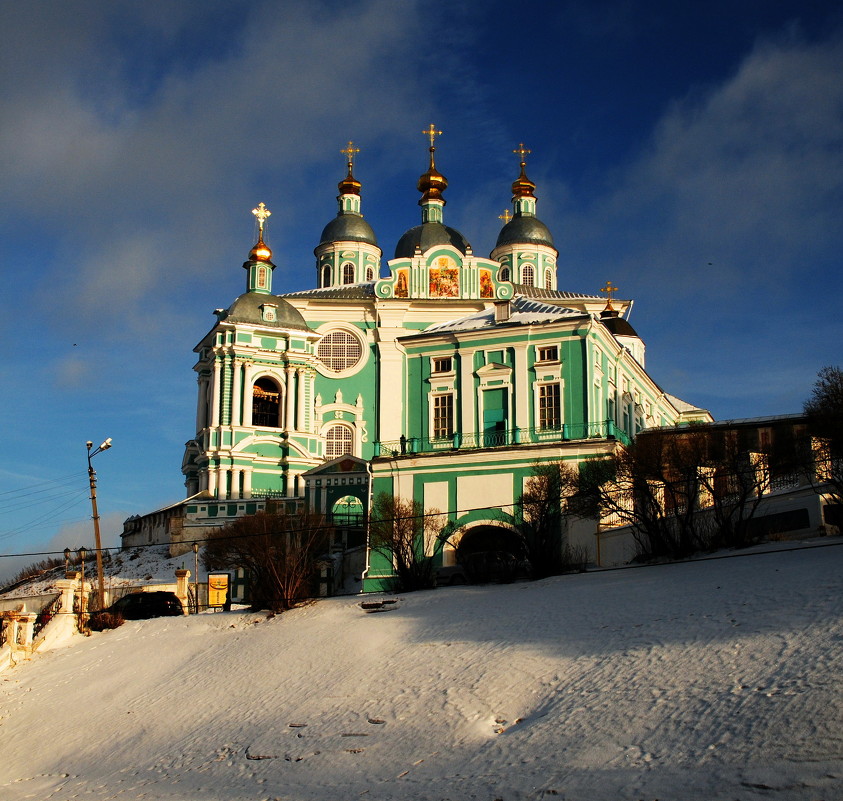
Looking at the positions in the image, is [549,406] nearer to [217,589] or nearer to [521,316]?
[521,316]

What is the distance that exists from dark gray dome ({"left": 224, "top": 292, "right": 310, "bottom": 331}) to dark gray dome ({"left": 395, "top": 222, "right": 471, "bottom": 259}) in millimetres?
6810

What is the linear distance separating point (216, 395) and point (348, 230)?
1604 centimetres


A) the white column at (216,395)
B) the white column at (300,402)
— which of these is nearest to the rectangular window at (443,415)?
the white column at (300,402)

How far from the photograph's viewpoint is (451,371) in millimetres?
33812

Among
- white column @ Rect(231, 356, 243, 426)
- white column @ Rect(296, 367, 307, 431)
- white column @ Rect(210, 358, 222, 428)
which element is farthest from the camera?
white column @ Rect(296, 367, 307, 431)

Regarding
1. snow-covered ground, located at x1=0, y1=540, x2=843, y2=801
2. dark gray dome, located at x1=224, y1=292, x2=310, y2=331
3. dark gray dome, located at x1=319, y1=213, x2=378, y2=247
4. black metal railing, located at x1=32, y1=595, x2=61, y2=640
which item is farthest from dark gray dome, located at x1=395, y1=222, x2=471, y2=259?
snow-covered ground, located at x1=0, y1=540, x2=843, y2=801

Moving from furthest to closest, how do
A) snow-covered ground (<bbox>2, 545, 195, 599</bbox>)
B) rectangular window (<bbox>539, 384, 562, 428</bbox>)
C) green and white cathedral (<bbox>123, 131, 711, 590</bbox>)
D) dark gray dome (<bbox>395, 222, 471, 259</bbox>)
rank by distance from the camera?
dark gray dome (<bbox>395, 222, 471, 259</bbox>) → snow-covered ground (<bbox>2, 545, 195, 599</bbox>) → rectangular window (<bbox>539, 384, 562, 428</bbox>) → green and white cathedral (<bbox>123, 131, 711, 590</bbox>)

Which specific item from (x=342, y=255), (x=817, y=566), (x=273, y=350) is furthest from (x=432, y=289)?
(x=817, y=566)

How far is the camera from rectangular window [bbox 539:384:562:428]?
3209 centimetres

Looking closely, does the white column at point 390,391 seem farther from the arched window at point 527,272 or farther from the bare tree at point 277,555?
the bare tree at point 277,555

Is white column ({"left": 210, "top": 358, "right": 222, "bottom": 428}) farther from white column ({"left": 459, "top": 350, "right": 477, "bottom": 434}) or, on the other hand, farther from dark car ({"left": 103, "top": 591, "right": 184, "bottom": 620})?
dark car ({"left": 103, "top": 591, "right": 184, "bottom": 620})

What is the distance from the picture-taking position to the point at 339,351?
164ft

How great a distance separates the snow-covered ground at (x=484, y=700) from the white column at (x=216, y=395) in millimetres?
21027

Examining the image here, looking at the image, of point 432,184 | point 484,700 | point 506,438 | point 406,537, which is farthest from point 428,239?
point 484,700
